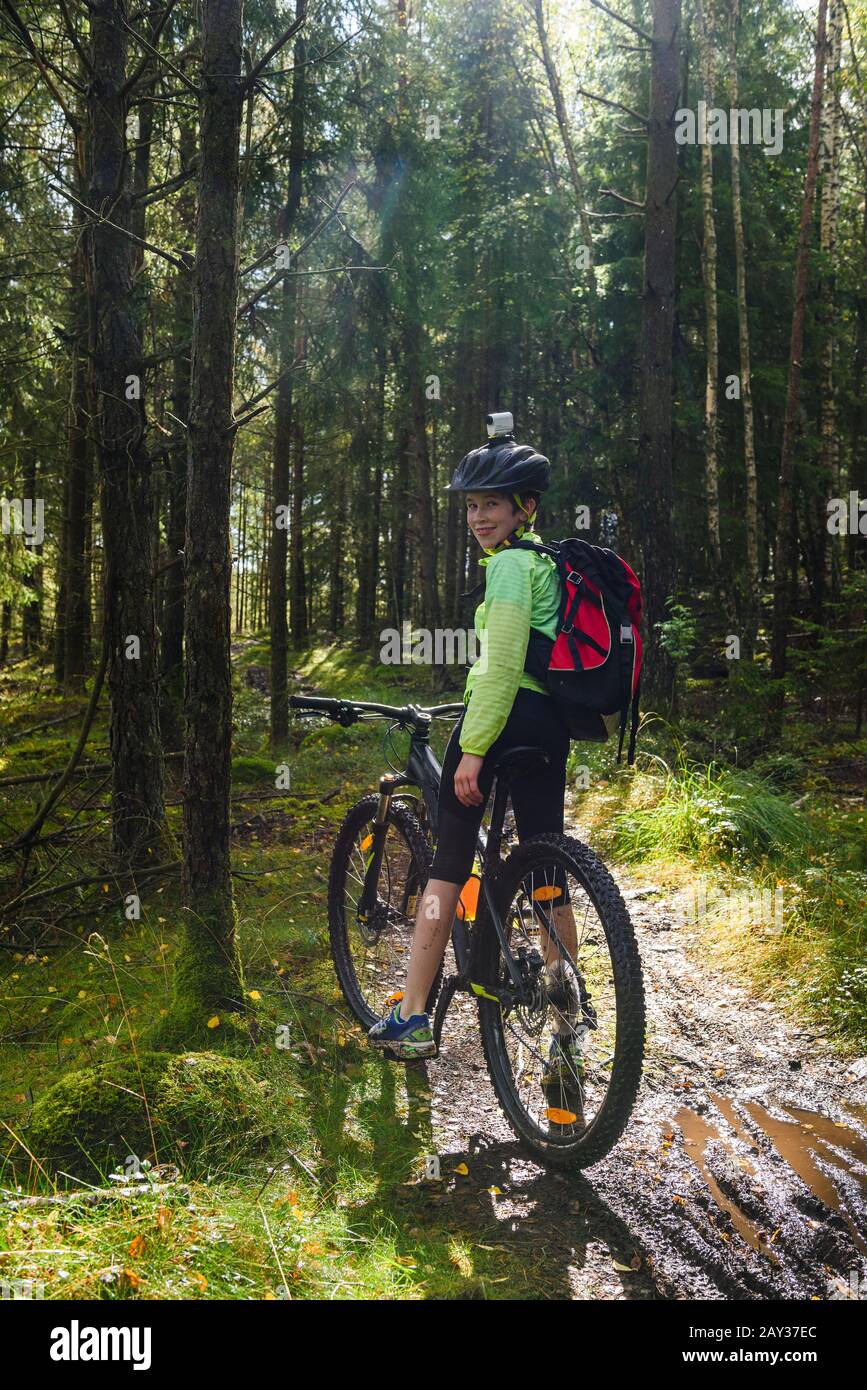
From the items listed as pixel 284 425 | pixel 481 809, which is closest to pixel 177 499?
pixel 284 425

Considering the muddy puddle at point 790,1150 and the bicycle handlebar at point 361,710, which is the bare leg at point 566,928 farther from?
the bicycle handlebar at point 361,710

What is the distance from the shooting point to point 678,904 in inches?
233

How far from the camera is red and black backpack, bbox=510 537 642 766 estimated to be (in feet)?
10.4

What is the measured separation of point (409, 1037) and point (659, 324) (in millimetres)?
8982

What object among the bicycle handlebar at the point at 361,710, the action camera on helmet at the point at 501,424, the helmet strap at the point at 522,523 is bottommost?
the bicycle handlebar at the point at 361,710

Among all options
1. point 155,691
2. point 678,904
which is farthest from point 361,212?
point 678,904

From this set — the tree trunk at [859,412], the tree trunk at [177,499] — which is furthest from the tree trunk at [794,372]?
the tree trunk at [177,499]

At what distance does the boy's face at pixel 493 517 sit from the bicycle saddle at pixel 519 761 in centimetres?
75

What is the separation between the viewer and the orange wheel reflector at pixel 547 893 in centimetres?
328

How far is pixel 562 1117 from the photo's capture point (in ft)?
10.7

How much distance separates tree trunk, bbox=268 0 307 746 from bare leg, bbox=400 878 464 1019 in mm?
7715

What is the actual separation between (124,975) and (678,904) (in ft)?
10.8

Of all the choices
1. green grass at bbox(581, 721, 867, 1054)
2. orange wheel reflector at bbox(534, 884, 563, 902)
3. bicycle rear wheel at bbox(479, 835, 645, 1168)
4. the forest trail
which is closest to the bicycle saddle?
bicycle rear wheel at bbox(479, 835, 645, 1168)
